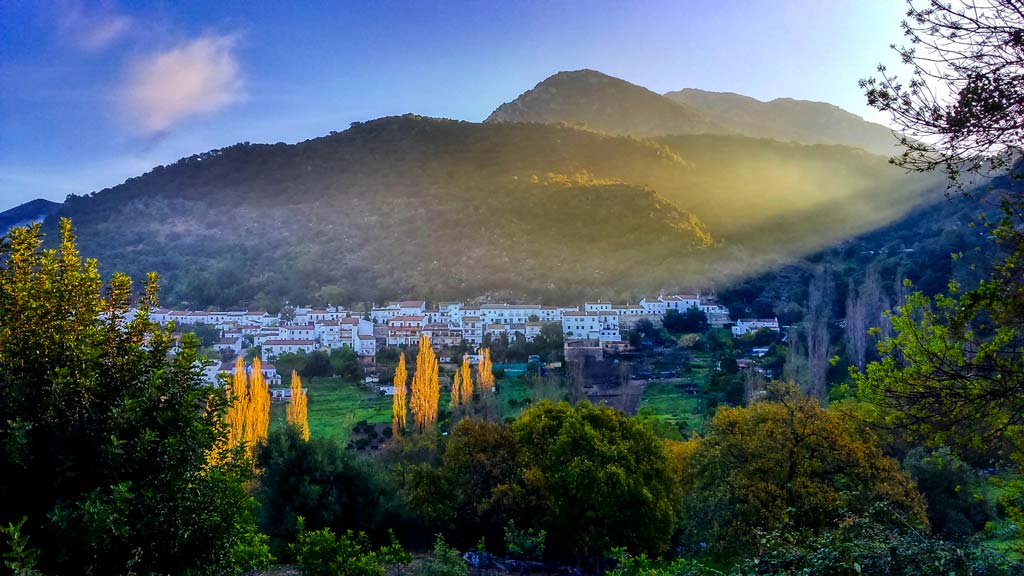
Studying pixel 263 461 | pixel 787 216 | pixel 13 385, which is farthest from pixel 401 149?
pixel 13 385

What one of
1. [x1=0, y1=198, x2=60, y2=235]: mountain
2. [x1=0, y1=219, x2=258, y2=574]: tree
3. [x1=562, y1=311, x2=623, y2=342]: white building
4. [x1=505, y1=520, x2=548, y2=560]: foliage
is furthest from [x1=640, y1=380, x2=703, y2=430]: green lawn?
[x1=0, y1=198, x2=60, y2=235]: mountain

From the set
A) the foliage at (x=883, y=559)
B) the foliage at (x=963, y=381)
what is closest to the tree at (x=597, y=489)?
the foliage at (x=963, y=381)

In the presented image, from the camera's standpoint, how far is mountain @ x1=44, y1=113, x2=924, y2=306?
55469 mm

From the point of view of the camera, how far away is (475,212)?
73438mm

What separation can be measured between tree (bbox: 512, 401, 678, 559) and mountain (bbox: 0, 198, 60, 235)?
74.2 meters

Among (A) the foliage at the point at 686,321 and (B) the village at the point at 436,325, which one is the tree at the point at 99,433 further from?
(A) the foliage at the point at 686,321

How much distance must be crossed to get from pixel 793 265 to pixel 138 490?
5871 centimetres

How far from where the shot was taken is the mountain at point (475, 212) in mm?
55469

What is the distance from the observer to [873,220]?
217 ft

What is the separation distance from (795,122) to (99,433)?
531ft

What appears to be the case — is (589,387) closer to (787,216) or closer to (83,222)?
(787,216)

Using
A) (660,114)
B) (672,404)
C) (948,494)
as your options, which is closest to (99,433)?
(948,494)

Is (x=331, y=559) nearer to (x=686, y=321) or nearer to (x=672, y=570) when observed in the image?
(x=672, y=570)

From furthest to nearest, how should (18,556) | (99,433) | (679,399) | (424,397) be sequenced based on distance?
(679,399) → (424,397) → (99,433) → (18,556)
